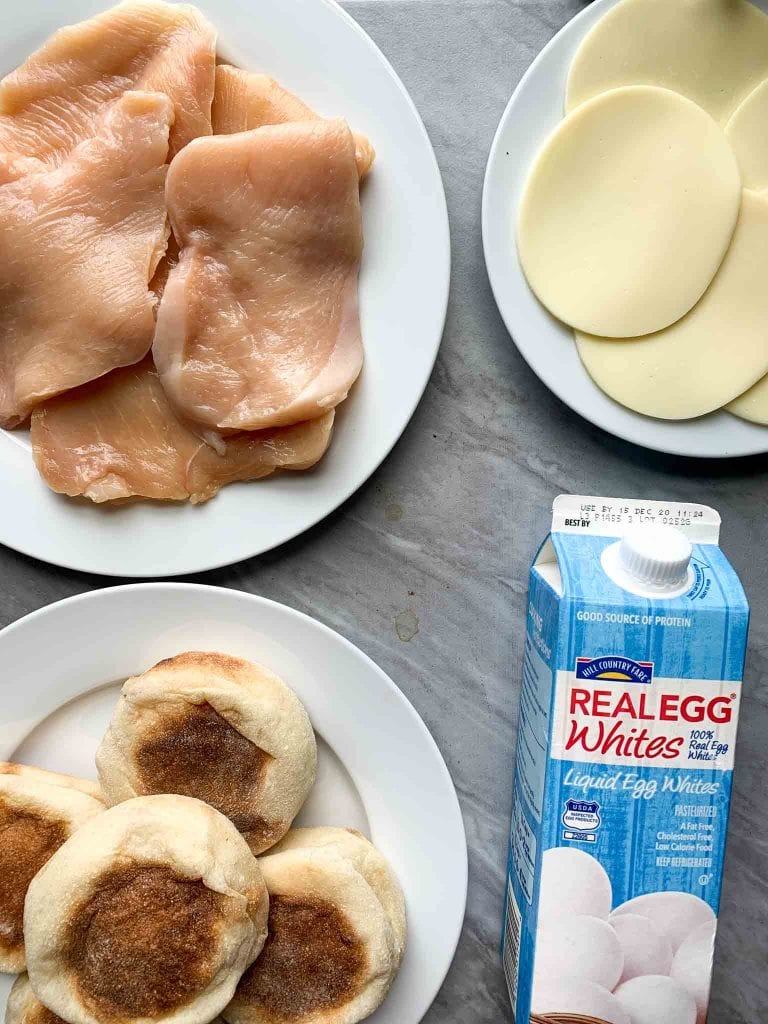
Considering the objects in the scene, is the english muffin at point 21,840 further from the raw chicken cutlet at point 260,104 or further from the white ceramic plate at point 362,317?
the raw chicken cutlet at point 260,104

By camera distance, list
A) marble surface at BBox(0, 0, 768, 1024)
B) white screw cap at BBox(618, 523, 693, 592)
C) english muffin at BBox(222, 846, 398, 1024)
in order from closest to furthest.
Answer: white screw cap at BBox(618, 523, 693, 592), english muffin at BBox(222, 846, 398, 1024), marble surface at BBox(0, 0, 768, 1024)

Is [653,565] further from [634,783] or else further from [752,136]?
[752,136]

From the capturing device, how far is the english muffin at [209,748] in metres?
1.05

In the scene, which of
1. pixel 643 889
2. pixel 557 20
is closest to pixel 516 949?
pixel 643 889

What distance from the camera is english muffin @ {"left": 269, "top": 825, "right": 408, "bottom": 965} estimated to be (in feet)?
3.56

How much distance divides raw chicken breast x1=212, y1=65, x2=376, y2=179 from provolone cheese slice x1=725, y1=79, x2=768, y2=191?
480mm

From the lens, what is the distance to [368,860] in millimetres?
1096

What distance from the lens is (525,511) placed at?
1222 mm

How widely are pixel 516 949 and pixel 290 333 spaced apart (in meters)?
0.86

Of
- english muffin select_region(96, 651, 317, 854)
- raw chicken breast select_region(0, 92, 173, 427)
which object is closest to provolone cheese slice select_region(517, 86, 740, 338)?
raw chicken breast select_region(0, 92, 173, 427)

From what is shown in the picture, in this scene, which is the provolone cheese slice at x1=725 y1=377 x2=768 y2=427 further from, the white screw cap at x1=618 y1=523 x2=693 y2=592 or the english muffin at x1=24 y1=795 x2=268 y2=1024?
the english muffin at x1=24 y1=795 x2=268 y2=1024

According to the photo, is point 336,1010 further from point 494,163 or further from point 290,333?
point 494,163

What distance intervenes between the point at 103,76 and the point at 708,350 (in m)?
0.88

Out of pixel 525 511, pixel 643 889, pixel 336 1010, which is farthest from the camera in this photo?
pixel 525 511
